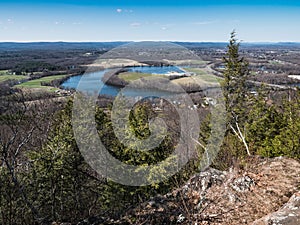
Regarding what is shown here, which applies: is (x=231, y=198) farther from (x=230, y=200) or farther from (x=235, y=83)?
(x=235, y=83)

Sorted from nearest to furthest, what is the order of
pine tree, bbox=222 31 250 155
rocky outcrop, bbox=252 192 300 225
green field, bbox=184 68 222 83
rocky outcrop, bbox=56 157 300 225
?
rocky outcrop, bbox=252 192 300 225 < rocky outcrop, bbox=56 157 300 225 < pine tree, bbox=222 31 250 155 < green field, bbox=184 68 222 83

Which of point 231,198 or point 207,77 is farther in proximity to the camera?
point 207,77

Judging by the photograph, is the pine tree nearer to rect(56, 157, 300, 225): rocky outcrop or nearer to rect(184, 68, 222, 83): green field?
rect(184, 68, 222, 83): green field

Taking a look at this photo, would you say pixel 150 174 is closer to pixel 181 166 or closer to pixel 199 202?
pixel 181 166

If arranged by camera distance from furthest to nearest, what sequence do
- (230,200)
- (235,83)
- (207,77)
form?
1. (207,77)
2. (235,83)
3. (230,200)

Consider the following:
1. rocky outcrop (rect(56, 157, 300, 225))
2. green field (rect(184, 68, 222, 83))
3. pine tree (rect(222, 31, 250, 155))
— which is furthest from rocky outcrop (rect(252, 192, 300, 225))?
green field (rect(184, 68, 222, 83))

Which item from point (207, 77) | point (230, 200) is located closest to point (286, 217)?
point (230, 200)

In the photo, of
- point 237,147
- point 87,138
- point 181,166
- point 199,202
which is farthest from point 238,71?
point 199,202

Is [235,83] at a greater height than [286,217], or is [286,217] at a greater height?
[235,83]

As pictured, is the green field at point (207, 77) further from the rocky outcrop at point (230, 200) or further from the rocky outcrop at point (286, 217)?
the rocky outcrop at point (286, 217)

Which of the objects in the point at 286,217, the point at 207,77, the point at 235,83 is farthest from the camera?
the point at 207,77

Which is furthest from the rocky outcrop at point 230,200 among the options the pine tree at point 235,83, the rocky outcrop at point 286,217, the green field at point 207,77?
the green field at point 207,77

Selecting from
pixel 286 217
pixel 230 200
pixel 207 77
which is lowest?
pixel 230 200
